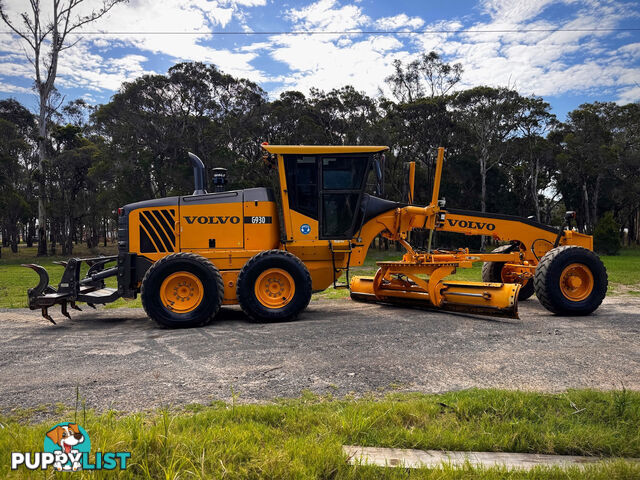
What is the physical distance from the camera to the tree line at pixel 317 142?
30000mm

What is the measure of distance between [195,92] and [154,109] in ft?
9.80

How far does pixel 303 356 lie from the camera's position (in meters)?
5.23

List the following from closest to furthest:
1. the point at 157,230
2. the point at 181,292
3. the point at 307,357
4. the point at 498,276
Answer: the point at 307,357
the point at 181,292
the point at 157,230
the point at 498,276

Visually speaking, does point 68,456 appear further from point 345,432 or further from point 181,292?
point 181,292

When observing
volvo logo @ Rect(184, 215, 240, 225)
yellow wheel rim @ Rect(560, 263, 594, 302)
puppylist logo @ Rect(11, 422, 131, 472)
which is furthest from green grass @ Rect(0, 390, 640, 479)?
yellow wheel rim @ Rect(560, 263, 594, 302)

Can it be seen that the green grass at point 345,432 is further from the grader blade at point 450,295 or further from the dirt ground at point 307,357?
the grader blade at point 450,295

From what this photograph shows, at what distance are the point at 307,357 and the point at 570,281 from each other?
5705 millimetres

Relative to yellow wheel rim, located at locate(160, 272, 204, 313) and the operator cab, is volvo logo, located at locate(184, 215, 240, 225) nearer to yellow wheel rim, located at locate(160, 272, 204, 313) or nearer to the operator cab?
the operator cab

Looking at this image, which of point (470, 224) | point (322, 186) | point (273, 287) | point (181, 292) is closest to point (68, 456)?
point (181, 292)

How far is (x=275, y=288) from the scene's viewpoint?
7750 mm

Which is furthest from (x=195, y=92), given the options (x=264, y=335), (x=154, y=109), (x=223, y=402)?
(x=223, y=402)

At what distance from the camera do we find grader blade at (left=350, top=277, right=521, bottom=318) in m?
7.48

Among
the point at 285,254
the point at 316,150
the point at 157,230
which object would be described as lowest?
the point at 285,254

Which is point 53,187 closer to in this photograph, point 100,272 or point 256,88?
point 256,88
